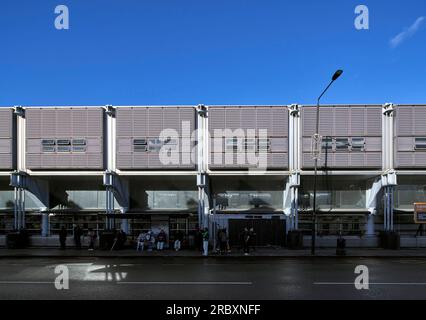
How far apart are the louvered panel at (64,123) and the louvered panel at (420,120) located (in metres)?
21.2

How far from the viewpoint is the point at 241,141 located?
24172 mm

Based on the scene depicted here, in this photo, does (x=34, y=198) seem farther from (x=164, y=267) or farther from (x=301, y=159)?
(x=301, y=159)

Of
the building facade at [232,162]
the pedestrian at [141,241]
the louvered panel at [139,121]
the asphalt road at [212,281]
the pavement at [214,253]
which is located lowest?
the pavement at [214,253]

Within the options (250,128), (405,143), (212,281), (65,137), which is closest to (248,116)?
(250,128)

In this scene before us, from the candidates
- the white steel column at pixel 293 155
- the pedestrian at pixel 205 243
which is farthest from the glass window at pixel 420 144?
the pedestrian at pixel 205 243

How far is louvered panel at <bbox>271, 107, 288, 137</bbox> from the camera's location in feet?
79.6

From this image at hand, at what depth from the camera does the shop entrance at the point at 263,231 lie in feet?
80.4

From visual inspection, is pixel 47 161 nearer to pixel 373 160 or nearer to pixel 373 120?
pixel 373 160

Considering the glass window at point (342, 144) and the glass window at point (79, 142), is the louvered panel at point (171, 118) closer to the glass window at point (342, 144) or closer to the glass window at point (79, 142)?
the glass window at point (79, 142)

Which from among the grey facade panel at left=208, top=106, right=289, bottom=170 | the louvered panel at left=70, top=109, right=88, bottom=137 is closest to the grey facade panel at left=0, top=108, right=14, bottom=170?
the louvered panel at left=70, top=109, right=88, bottom=137

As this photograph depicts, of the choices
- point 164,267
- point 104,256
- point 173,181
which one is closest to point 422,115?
point 173,181

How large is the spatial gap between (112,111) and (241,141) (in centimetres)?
836

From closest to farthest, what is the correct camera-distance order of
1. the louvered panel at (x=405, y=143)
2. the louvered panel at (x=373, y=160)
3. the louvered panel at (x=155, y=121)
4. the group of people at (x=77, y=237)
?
the group of people at (x=77, y=237)
the louvered panel at (x=405, y=143)
the louvered panel at (x=373, y=160)
the louvered panel at (x=155, y=121)

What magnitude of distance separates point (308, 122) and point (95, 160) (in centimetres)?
1343
